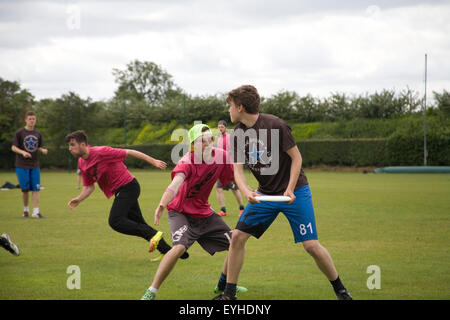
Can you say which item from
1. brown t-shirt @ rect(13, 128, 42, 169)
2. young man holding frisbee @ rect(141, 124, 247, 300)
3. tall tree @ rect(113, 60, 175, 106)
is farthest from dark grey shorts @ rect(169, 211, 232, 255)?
tall tree @ rect(113, 60, 175, 106)

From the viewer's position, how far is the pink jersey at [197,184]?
6.26 m

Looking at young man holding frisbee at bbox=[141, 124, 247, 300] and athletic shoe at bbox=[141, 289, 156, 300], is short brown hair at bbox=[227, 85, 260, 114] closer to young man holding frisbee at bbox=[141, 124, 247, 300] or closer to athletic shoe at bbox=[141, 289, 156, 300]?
young man holding frisbee at bbox=[141, 124, 247, 300]

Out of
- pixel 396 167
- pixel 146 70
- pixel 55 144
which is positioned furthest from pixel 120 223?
pixel 146 70

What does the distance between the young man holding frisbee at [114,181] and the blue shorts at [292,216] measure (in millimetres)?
2287

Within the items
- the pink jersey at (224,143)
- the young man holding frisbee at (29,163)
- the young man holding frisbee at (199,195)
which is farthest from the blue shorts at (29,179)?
the young man holding frisbee at (199,195)

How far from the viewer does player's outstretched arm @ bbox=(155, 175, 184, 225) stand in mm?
5504

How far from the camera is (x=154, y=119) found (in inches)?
2015

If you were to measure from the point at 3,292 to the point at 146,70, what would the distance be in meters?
93.8

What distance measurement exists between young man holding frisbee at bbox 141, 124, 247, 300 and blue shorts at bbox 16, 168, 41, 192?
807 cm

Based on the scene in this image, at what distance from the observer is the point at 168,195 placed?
5.66 meters

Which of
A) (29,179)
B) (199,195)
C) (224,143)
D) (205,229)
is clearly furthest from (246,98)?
(29,179)

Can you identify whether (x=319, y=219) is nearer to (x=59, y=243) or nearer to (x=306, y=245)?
(x=59, y=243)

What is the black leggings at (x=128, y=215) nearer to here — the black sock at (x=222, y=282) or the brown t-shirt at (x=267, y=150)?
the black sock at (x=222, y=282)

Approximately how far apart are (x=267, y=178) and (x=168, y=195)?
3.32 feet
